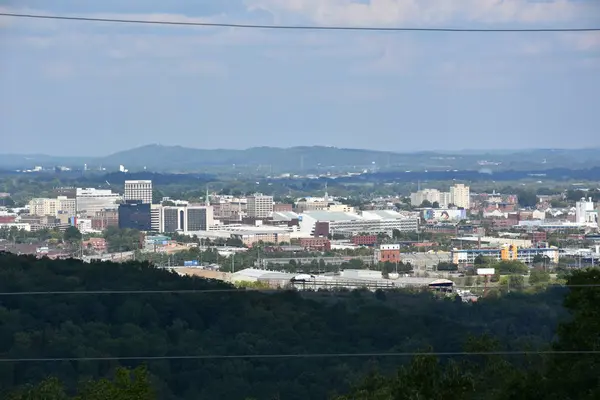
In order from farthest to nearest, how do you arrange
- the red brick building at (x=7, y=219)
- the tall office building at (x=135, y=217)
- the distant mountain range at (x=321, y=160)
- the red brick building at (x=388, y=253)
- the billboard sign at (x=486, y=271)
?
1. the distant mountain range at (x=321, y=160)
2. the tall office building at (x=135, y=217)
3. the red brick building at (x=7, y=219)
4. the red brick building at (x=388, y=253)
5. the billboard sign at (x=486, y=271)

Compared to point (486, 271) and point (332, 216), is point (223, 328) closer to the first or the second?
point (486, 271)

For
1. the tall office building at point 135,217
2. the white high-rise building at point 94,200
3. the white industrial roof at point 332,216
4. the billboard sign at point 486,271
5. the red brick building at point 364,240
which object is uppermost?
the white high-rise building at point 94,200

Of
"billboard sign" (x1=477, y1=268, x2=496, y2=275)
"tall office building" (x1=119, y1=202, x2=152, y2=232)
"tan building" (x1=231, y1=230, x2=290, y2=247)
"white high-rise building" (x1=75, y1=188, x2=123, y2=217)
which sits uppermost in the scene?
"white high-rise building" (x1=75, y1=188, x2=123, y2=217)

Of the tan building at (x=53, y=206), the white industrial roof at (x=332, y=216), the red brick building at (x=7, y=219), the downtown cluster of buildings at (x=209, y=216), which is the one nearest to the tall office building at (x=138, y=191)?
the downtown cluster of buildings at (x=209, y=216)

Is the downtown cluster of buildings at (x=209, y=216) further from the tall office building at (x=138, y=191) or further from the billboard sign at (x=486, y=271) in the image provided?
the billboard sign at (x=486, y=271)

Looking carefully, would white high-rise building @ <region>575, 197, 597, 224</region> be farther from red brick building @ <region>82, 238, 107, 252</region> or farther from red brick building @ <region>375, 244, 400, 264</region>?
red brick building @ <region>82, 238, 107, 252</region>

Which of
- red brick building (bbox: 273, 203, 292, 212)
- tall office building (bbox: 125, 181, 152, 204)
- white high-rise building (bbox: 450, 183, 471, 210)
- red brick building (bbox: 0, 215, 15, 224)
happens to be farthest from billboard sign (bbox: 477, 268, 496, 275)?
white high-rise building (bbox: 450, 183, 471, 210)
